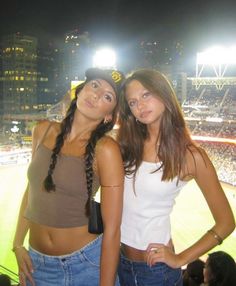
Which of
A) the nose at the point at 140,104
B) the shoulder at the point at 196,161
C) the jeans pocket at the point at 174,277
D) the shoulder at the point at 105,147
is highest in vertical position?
the nose at the point at 140,104

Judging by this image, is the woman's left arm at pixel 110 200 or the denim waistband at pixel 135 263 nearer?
the woman's left arm at pixel 110 200

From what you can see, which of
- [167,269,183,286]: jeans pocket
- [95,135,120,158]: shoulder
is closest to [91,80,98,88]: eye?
[95,135,120,158]: shoulder

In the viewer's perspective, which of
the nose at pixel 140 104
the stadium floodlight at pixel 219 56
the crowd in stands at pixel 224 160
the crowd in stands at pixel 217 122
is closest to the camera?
the nose at pixel 140 104

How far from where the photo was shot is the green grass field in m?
10.5

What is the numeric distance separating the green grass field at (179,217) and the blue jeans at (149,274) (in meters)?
6.89

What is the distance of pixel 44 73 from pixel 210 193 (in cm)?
7472

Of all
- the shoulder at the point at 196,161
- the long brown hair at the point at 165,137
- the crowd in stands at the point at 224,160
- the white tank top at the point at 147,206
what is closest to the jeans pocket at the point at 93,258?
the white tank top at the point at 147,206

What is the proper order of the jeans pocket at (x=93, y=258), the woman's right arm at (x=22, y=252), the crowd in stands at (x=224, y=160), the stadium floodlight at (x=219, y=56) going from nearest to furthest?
the jeans pocket at (x=93, y=258) < the woman's right arm at (x=22, y=252) < the crowd in stands at (x=224, y=160) < the stadium floodlight at (x=219, y=56)

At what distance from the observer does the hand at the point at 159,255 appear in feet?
6.81

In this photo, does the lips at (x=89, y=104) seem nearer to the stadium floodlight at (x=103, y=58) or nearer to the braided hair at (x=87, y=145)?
the braided hair at (x=87, y=145)

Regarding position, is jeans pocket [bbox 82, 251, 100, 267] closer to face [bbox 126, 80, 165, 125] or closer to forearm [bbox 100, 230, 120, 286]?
forearm [bbox 100, 230, 120, 286]

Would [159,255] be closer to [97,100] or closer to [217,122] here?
[97,100]

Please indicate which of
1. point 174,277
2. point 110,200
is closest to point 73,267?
point 110,200

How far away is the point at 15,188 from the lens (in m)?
17.7
